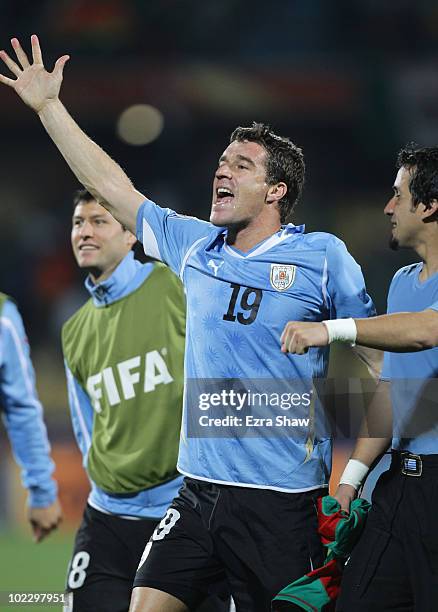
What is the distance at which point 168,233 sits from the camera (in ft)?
14.3

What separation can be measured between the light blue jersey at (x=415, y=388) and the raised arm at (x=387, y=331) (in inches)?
15.4

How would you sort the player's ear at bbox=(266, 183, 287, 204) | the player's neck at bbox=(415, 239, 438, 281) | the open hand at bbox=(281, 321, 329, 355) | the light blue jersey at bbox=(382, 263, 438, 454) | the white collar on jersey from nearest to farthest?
the open hand at bbox=(281, 321, 329, 355)
the light blue jersey at bbox=(382, 263, 438, 454)
the player's neck at bbox=(415, 239, 438, 281)
the white collar on jersey
the player's ear at bbox=(266, 183, 287, 204)

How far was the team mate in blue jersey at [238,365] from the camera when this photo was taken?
3932 millimetres

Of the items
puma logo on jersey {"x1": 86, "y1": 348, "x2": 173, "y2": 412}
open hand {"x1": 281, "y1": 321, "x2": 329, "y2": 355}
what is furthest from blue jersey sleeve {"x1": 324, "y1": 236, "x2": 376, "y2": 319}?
puma logo on jersey {"x1": 86, "y1": 348, "x2": 173, "y2": 412}

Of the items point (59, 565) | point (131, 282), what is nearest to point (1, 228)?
point (59, 565)

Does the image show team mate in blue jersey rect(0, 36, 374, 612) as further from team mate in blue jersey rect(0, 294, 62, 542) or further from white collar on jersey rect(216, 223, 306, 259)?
team mate in blue jersey rect(0, 294, 62, 542)

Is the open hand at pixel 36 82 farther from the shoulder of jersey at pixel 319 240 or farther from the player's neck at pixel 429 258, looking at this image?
the player's neck at pixel 429 258

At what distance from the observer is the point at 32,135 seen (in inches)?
747

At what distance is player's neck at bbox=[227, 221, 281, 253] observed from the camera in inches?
169

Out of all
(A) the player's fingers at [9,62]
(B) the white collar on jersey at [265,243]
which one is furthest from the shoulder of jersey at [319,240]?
(A) the player's fingers at [9,62]

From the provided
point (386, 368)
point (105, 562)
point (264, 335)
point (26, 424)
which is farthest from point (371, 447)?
point (26, 424)

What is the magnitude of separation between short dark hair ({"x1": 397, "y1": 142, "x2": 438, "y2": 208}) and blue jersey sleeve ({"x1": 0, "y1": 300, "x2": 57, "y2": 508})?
2.47m

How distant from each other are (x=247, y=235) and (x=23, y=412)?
2082mm

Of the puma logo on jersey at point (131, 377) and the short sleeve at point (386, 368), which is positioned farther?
the puma logo on jersey at point (131, 377)
